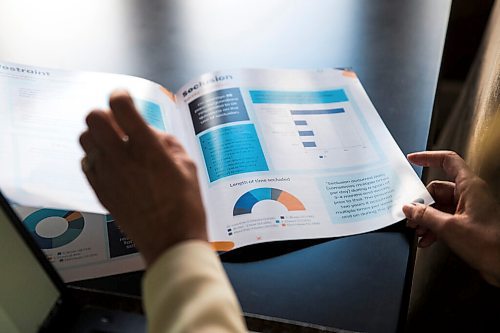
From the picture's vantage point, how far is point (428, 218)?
699mm

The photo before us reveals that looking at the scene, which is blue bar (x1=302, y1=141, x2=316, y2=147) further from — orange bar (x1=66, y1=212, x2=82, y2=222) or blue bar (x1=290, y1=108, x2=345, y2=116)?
orange bar (x1=66, y1=212, x2=82, y2=222)

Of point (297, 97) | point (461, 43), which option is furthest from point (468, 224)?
point (461, 43)

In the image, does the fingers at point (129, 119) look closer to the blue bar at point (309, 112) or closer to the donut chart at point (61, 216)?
the donut chart at point (61, 216)

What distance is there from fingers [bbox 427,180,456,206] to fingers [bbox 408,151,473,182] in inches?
0.5

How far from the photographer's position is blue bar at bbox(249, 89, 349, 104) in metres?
0.90

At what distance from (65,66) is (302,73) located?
39 cm

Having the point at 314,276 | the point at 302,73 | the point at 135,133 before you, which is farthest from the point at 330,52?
the point at 135,133

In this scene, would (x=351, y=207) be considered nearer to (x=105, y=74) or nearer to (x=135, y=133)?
(x=135, y=133)

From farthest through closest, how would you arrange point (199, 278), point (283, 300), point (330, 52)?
1. point (330, 52)
2. point (283, 300)
3. point (199, 278)

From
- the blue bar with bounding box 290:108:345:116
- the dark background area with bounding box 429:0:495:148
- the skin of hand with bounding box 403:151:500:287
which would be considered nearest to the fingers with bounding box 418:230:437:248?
the skin of hand with bounding box 403:151:500:287

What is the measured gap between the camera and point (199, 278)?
452 mm

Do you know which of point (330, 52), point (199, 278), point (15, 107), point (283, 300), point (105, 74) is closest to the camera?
point (199, 278)

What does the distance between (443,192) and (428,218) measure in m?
0.08

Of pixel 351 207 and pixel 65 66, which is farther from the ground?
pixel 65 66
